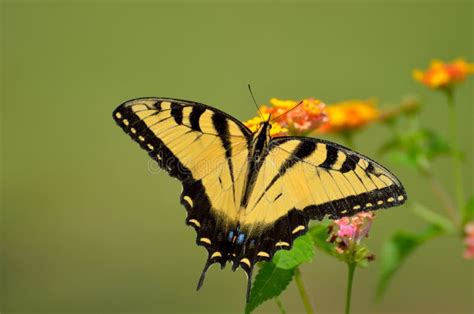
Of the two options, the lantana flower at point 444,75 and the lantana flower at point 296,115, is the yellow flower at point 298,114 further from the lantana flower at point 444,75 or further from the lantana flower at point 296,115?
the lantana flower at point 444,75

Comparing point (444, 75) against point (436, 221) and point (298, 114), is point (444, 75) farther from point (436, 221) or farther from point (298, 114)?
point (298, 114)

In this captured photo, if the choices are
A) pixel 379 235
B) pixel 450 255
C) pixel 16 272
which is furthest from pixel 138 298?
pixel 450 255

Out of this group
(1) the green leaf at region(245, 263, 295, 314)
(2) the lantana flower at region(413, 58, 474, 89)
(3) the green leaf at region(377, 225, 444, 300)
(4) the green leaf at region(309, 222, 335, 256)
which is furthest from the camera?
(2) the lantana flower at region(413, 58, 474, 89)

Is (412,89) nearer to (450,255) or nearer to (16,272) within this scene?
(450,255)

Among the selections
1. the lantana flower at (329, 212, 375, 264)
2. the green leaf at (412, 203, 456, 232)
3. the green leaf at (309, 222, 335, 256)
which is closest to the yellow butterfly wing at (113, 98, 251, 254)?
the green leaf at (309, 222, 335, 256)

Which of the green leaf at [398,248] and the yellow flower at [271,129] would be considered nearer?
the yellow flower at [271,129]

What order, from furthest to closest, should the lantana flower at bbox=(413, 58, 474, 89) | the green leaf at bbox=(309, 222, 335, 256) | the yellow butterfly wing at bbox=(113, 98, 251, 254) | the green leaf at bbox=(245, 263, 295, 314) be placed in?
the lantana flower at bbox=(413, 58, 474, 89)
the yellow butterfly wing at bbox=(113, 98, 251, 254)
the green leaf at bbox=(309, 222, 335, 256)
the green leaf at bbox=(245, 263, 295, 314)

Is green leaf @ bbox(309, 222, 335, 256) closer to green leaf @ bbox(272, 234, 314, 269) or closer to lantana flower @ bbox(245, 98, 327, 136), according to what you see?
green leaf @ bbox(272, 234, 314, 269)

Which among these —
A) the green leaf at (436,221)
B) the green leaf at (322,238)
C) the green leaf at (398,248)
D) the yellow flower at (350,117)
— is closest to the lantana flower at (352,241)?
the green leaf at (322,238)
